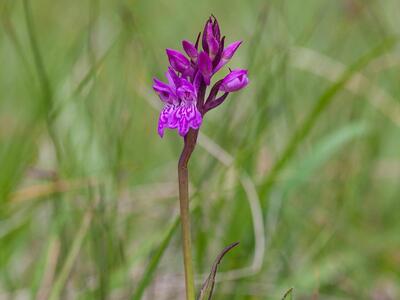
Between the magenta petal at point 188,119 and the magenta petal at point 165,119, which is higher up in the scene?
the magenta petal at point 165,119

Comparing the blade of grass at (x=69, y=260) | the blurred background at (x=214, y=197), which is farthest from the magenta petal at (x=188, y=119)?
the blade of grass at (x=69, y=260)

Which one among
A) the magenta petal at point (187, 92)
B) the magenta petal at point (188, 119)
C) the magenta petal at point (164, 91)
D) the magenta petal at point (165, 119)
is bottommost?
the magenta petal at point (188, 119)

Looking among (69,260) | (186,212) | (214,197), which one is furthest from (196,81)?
(214,197)

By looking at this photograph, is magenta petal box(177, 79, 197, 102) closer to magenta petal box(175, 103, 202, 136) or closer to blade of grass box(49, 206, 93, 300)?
magenta petal box(175, 103, 202, 136)

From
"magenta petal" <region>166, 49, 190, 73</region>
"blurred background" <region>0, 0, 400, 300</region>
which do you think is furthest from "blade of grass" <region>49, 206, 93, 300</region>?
"magenta petal" <region>166, 49, 190, 73</region>

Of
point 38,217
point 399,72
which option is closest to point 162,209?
point 38,217

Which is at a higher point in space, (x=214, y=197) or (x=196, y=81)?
(x=214, y=197)

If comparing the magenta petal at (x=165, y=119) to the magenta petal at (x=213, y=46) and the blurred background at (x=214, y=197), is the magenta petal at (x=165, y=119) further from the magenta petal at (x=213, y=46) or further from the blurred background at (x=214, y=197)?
the blurred background at (x=214, y=197)

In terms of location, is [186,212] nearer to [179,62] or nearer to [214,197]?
[179,62]
